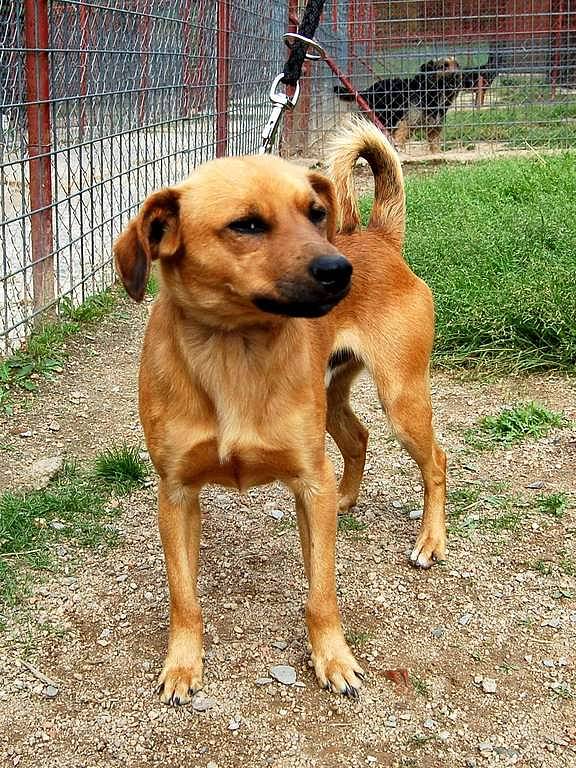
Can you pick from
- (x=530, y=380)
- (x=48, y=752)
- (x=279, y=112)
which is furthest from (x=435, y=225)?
(x=48, y=752)

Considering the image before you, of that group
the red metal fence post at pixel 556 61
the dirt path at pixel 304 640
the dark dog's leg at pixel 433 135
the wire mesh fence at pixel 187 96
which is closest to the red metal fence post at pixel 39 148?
the wire mesh fence at pixel 187 96

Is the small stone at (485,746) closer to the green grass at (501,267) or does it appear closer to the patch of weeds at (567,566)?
the patch of weeds at (567,566)

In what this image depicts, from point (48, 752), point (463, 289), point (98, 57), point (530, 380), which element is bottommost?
point (48, 752)

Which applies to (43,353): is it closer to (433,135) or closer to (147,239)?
(147,239)

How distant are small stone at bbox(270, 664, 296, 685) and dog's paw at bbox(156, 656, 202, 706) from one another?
0.23 metres

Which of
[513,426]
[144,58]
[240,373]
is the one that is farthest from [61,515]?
[144,58]

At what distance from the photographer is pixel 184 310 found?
8.63ft

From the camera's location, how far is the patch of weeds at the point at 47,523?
336 cm

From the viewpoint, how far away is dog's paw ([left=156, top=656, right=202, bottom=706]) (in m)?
2.71

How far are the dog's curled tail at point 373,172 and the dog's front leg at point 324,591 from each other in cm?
105

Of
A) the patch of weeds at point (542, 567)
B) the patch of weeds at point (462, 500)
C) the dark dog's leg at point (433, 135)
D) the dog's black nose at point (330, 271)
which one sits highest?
the dark dog's leg at point (433, 135)

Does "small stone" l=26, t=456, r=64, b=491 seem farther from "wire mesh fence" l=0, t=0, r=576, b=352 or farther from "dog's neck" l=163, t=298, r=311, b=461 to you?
"dog's neck" l=163, t=298, r=311, b=461

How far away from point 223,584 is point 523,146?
1011 cm

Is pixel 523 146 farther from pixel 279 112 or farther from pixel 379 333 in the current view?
pixel 379 333
